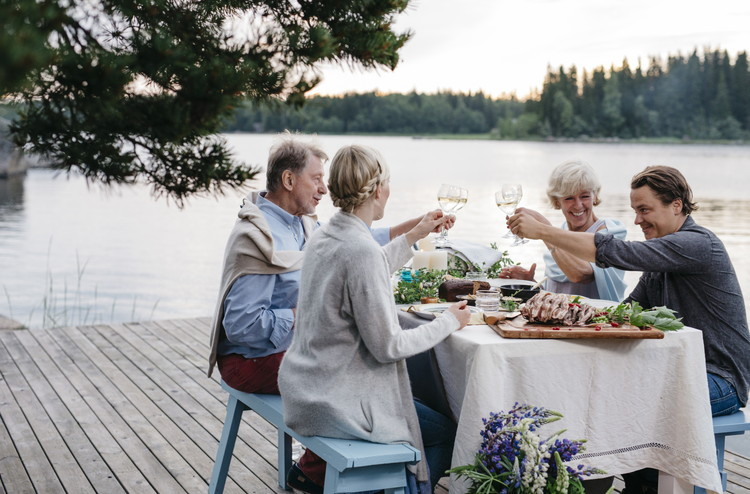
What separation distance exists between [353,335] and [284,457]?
1228mm

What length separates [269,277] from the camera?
2.86m

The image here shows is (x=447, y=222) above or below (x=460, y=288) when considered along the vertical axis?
above

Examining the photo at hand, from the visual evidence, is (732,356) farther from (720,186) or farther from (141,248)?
(720,186)

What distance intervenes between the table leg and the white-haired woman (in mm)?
916

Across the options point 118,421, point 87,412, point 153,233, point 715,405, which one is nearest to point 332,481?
point 715,405

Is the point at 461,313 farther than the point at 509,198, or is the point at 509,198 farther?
the point at 509,198

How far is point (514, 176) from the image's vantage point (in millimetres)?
36250

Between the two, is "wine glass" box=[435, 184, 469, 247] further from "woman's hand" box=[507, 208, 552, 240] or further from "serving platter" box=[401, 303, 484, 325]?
"serving platter" box=[401, 303, 484, 325]

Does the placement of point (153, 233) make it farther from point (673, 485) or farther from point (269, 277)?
point (673, 485)

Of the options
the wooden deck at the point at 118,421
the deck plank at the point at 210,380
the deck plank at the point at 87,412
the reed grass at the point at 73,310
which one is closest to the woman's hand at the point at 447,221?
the wooden deck at the point at 118,421

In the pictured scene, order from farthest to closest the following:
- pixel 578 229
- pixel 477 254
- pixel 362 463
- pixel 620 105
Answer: pixel 620 105, pixel 578 229, pixel 477 254, pixel 362 463

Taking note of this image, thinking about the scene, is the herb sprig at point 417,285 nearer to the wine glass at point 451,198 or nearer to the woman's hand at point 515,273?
the wine glass at point 451,198

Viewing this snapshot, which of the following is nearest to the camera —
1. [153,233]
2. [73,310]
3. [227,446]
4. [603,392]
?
[603,392]

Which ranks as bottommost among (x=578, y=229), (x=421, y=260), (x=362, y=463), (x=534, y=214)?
(x=362, y=463)
